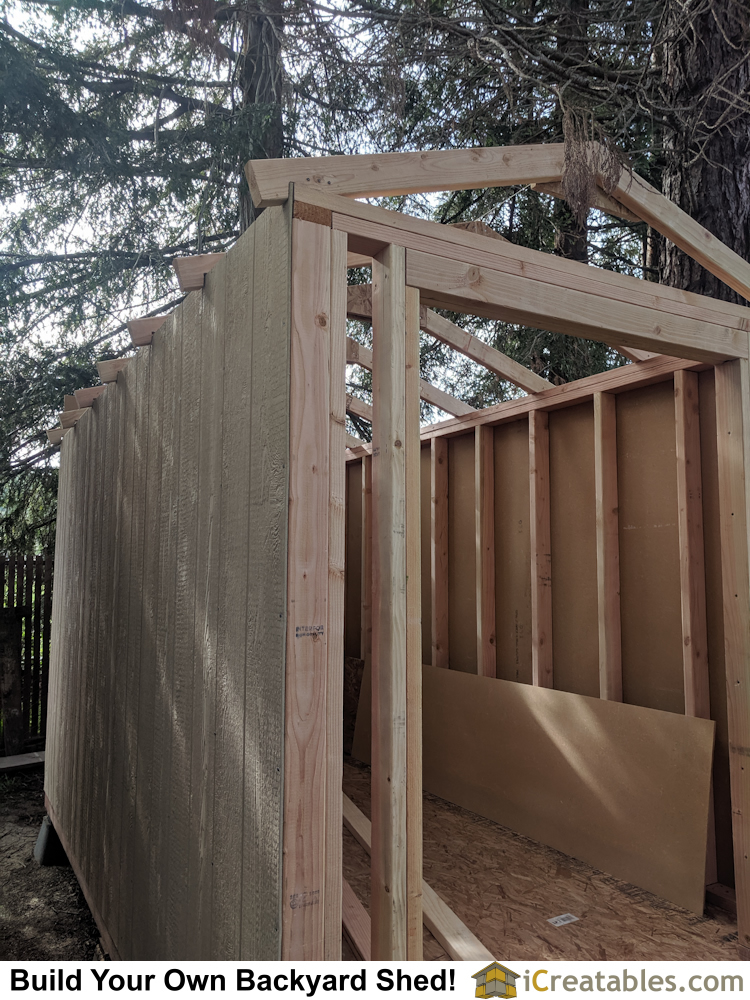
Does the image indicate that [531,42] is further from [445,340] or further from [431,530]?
[431,530]

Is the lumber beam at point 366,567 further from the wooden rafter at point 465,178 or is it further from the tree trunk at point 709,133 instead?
the wooden rafter at point 465,178

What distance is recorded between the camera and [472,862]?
402 centimetres

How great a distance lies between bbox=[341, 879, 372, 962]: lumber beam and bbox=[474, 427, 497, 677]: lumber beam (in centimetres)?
229

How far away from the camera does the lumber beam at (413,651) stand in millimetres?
1950

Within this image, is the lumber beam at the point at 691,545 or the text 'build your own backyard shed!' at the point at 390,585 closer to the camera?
the text 'build your own backyard shed!' at the point at 390,585

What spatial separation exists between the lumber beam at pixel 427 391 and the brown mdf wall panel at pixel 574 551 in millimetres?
966

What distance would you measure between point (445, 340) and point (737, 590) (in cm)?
249

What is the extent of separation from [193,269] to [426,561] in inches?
164

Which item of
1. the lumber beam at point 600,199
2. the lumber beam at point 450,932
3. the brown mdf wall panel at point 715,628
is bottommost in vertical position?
the lumber beam at point 450,932

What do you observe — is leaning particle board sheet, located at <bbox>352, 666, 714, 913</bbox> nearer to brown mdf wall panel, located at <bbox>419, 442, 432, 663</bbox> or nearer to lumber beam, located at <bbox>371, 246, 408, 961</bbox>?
brown mdf wall panel, located at <bbox>419, 442, 432, 663</bbox>

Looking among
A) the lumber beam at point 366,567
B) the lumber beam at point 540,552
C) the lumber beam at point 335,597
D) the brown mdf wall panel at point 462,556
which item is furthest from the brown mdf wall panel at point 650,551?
the lumber beam at point 366,567

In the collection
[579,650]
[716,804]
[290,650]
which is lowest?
[716,804]
